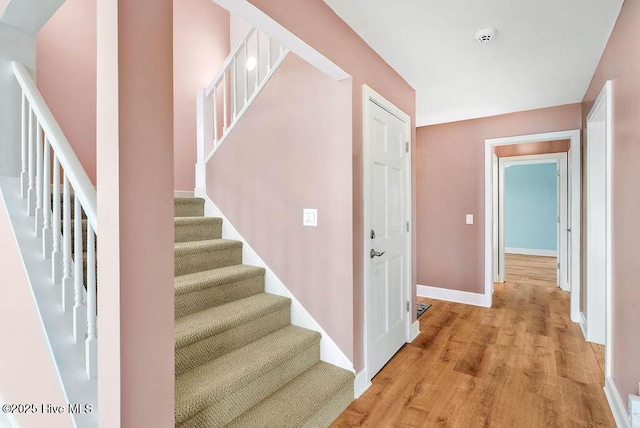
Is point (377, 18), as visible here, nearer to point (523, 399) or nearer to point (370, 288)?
point (370, 288)

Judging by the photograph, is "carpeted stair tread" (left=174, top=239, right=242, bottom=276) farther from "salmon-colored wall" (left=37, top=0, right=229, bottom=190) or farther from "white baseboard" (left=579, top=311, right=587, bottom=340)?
"white baseboard" (left=579, top=311, right=587, bottom=340)

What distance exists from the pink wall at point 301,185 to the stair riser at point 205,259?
18 centimetres

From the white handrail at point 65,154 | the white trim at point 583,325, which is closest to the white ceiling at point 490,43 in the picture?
the white handrail at point 65,154

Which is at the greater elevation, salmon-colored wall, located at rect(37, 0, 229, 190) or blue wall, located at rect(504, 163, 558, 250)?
salmon-colored wall, located at rect(37, 0, 229, 190)

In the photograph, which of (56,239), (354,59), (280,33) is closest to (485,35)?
(354,59)

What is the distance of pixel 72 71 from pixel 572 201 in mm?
4991

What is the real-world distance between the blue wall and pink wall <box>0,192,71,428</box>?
30.0 feet

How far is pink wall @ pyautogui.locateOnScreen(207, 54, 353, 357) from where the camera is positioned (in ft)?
6.99

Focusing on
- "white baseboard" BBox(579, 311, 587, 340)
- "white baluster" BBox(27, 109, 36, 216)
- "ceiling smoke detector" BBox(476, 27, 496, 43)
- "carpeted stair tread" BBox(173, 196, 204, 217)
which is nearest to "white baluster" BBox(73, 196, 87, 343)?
"white baluster" BBox(27, 109, 36, 216)

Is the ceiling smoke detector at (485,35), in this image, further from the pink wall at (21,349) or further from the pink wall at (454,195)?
the pink wall at (21,349)

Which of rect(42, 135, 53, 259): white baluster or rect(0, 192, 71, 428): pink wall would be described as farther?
rect(42, 135, 53, 259): white baluster

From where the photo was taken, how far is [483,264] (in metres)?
3.99

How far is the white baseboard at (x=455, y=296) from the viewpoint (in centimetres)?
399

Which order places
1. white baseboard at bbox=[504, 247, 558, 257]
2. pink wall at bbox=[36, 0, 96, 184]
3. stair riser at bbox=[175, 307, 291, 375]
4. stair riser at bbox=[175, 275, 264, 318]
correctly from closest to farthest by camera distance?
stair riser at bbox=[175, 307, 291, 375]
stair riser at bbox=[175, 275, 264, 318]
pink wall at bbox=[36, 0, 96, 184]
white baseboard at bbox=[504, 247, 558, 257]
